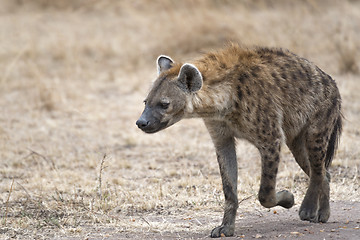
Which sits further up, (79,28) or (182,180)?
(79,28)

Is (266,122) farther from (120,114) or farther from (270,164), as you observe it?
(120,114)

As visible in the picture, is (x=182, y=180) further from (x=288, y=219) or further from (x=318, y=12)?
(x=318, y=12)

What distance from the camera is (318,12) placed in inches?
422

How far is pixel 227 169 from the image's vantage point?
13.7 feet

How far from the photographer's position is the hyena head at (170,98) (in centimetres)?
386

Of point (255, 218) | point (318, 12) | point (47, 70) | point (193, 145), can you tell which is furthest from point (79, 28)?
point (255, 218)

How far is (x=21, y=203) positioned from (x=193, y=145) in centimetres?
227

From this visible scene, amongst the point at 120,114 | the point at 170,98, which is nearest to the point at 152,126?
the point at 170,98

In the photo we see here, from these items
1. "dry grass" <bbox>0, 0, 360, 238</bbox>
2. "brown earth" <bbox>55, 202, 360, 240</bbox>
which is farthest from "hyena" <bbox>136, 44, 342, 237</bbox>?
"dry grass" <bbox>0, 0, 360, 238</bbox>

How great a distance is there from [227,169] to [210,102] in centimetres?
51

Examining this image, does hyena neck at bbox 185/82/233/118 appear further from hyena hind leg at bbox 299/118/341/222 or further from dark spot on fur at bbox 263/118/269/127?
hyena hind leg at bbox 299/118/341/222

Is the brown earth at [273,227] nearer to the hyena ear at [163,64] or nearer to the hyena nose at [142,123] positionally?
the hyena nose at [142,123]

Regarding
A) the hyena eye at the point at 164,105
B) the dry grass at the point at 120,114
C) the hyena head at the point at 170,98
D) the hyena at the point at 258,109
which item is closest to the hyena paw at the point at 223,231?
the hyena at the point at 258,109

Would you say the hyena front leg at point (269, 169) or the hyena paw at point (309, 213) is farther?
the hyena paw at point (309, 213)
